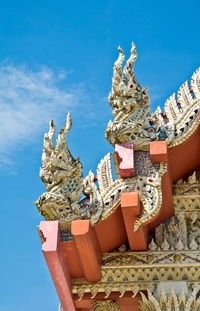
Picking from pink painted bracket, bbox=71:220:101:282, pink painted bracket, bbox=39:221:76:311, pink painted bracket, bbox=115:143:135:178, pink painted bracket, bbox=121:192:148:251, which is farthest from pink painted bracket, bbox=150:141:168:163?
pink painted bracket, bbox=39:221:76:311

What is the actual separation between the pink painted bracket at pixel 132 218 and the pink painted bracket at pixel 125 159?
1.27 feet

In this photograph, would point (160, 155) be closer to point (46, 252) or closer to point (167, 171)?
point (167, 171)

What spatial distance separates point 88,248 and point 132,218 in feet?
2.07

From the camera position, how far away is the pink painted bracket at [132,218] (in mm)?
9328

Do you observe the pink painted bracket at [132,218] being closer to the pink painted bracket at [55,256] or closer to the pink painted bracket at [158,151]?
the pink painted bracket at [158,151]

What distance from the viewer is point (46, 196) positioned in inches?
366

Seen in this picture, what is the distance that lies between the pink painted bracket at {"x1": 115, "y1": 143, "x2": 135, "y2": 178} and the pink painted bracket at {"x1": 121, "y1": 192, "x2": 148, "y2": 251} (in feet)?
1.27

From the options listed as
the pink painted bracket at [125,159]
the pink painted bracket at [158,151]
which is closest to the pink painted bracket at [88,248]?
the pink painted bracket at [125,159]

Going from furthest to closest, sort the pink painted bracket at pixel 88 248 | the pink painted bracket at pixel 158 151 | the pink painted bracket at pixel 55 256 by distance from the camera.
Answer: the pink painted bracket at pixel 158 151
the pink painted bracket at pixel 88 248
the pink painted bracket at pixel 55 256

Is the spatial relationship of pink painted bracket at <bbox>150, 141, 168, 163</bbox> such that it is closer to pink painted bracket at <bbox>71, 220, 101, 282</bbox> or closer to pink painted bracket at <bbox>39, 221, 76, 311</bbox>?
pink painted bracket at <bbox>71, 220, 101, 282</bbox>

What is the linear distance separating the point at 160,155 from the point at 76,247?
1546 mm

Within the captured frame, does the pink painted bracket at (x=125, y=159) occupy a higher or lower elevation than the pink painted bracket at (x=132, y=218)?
higher

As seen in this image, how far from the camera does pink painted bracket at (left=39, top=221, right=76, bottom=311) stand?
9.15 m

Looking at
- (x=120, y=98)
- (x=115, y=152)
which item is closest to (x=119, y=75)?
(x=120, y=98)
